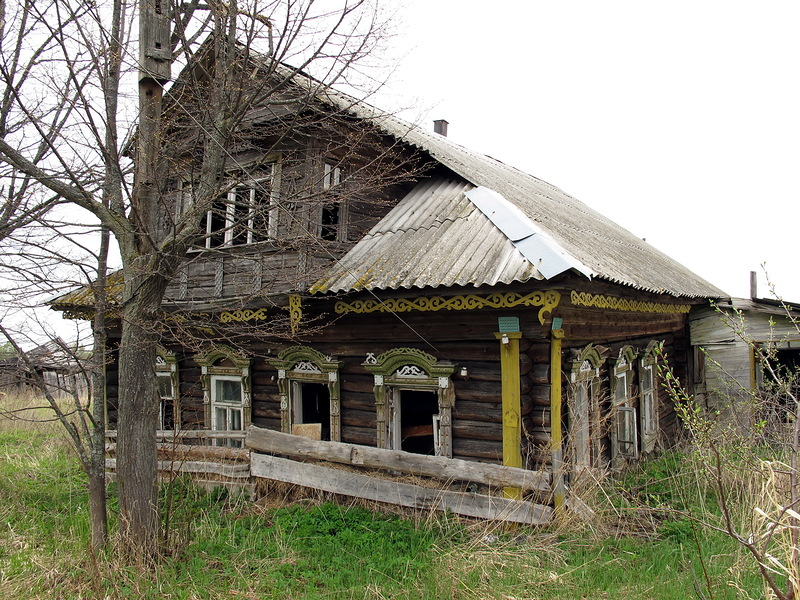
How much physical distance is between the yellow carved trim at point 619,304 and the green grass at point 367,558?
2305 millimetres

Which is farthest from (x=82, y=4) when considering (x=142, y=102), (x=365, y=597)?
(x=365, y=597)

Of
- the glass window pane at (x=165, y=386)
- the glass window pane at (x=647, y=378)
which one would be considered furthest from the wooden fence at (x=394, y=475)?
the glass window pane at (x=647, y=378)

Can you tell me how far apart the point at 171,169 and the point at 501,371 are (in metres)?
4.55

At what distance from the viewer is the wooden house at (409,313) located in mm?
6844

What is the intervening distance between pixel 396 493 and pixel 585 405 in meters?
2.83

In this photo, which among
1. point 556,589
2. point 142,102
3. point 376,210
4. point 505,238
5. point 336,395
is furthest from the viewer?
point 376,210

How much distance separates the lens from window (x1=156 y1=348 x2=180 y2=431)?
32.9 ft

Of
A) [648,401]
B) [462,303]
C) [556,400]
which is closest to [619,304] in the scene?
[556,400]

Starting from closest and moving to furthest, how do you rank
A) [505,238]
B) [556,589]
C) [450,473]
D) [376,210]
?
[556,589] < [450,473] < [505,238] < [376,210]

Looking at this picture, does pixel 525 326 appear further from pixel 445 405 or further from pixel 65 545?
pixel 65 545

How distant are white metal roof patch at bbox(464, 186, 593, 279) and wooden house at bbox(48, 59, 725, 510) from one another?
0.11ft

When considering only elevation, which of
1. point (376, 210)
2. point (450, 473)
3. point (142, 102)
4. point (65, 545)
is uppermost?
point (142, 102)

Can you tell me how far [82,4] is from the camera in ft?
18.8

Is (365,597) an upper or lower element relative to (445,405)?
lower
